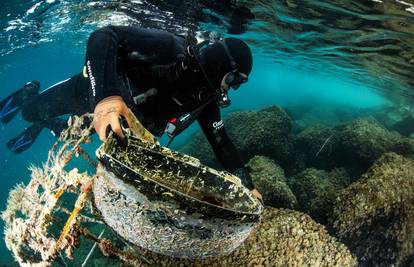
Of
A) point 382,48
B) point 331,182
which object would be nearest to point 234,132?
point 331,182

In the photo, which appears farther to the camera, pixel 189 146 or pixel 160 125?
pixel 189 146

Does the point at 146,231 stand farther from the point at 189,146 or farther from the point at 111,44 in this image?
the point at 189,146

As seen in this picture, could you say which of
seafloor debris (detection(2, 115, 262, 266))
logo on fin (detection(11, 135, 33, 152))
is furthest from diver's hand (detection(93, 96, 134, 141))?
logo on fin (detection(11, 135, 33, 152))

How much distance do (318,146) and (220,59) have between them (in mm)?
8588

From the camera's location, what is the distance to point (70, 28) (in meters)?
20.3

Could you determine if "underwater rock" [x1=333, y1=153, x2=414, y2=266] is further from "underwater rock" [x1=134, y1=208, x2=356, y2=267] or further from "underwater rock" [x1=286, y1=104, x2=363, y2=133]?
"underwater rock" [x1=286, y1=104, x2=363, y2=133]

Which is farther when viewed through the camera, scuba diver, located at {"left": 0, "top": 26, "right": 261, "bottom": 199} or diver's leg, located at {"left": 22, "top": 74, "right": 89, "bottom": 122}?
diver's leg, located at {"left": 22, "top": 74, "right": 89, "bottom": 122}

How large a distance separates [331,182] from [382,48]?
25.4ft

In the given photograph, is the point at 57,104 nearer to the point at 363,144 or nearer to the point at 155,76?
the point at 155,76

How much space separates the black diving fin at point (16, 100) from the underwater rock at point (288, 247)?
24.2ft

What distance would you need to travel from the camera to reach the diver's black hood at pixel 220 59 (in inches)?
191

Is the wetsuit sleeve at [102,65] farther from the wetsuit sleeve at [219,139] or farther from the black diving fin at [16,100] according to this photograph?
the black diving fin at [16,100]

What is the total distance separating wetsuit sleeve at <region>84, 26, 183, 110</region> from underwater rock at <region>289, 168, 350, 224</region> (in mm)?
4348

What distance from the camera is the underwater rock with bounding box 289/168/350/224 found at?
6277 mm
